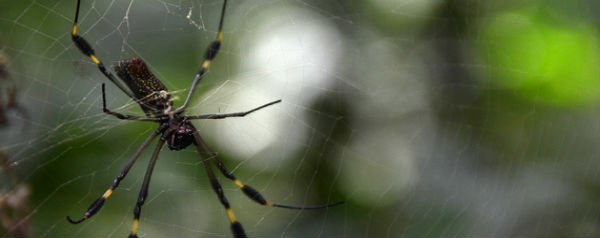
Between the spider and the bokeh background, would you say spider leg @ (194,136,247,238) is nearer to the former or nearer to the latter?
the spider

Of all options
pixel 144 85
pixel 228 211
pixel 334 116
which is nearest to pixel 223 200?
pixel 228 211

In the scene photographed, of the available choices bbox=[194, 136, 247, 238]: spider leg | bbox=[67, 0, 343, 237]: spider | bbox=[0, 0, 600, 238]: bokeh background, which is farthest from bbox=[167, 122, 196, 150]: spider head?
bbox=[0, 0, 600, 238]: bokeh background

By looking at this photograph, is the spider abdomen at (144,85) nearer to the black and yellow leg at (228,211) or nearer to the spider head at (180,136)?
the spider head at (180,136)

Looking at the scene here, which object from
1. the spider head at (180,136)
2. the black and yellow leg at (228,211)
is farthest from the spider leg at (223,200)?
the spider head at (180,136)

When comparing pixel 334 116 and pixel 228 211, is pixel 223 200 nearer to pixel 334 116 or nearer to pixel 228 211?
pixel 228 211

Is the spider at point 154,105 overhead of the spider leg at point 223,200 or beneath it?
overhead

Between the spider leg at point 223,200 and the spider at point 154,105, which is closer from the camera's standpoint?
the spider at point 154,105
